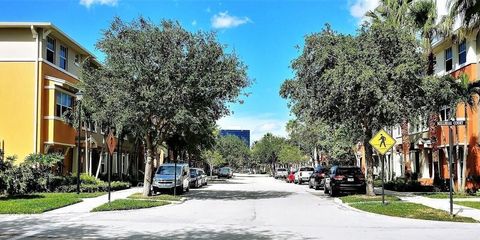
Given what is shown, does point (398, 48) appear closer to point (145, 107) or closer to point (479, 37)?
point (479, 37)

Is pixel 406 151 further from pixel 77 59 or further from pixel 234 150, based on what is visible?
pixel 234 150

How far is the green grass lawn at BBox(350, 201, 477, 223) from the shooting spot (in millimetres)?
16984

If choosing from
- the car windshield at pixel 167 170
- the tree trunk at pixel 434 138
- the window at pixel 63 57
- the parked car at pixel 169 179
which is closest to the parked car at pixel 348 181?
the tree trunk at pixel 434 138

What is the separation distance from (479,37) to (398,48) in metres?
8.06

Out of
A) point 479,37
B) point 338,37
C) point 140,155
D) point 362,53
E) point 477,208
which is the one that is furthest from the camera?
point 140,155

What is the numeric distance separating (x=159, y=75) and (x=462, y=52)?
735 inches

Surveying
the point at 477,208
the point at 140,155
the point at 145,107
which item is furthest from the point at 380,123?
the point at 140,155

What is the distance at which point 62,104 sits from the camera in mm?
33875

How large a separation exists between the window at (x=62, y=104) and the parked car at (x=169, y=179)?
22.3ft

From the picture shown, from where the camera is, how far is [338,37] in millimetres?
26406

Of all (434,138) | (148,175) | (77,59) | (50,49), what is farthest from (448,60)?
(77,59)

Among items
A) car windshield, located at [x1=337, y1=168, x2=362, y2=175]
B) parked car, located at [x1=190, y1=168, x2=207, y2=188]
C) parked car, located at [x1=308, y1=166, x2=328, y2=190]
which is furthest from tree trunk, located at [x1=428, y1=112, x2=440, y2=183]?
parked car, located at [x1=190, y1=168, x2=207, y2=188]

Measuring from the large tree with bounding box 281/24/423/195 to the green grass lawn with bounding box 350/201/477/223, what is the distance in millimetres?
4806

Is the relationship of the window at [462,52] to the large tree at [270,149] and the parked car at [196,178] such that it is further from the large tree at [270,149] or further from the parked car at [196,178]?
the large tree at [270,149]
